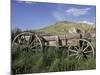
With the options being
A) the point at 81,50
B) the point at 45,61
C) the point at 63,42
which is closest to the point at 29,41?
the point at 45,61

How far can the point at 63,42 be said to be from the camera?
256 cm

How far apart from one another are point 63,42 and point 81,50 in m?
0.25

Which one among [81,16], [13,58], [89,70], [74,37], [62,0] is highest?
[62,0]

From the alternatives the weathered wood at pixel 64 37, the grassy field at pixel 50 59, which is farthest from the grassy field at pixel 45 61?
the weathered wood at pixel 64 37

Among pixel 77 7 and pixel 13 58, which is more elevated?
pixel 77 7

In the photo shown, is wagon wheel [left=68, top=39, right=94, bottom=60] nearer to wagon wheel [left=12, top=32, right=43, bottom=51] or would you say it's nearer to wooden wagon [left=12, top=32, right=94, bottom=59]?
wooden wagon [left=12, top=32, right=94, bottom=59]

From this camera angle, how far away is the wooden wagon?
2.44m

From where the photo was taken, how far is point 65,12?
2.56 m

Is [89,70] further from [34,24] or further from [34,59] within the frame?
[34,24]

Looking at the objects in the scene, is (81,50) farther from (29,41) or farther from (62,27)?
(29,41)

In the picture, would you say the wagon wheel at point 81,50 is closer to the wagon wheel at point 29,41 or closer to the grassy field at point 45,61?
the grassy field at point 45,61

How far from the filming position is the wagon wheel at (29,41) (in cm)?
241
